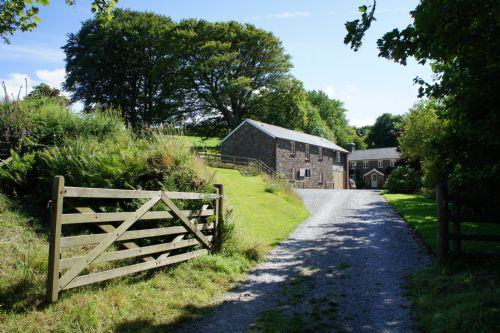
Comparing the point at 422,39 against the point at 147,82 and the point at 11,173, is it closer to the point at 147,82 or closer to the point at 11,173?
the point at 11,173

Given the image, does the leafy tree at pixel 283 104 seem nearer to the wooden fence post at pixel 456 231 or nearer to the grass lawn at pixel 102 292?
the grass lawn at pixel 102 292

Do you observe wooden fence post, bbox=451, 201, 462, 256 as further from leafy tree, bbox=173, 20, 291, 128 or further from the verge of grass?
leafy tree, bbox=173, 20, 291, 128

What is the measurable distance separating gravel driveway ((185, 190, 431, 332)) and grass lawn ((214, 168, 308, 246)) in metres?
0.68

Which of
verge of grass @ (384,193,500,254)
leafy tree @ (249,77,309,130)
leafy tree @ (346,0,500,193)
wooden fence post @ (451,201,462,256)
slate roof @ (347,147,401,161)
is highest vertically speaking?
leafy tree @ (249,77,309,130)

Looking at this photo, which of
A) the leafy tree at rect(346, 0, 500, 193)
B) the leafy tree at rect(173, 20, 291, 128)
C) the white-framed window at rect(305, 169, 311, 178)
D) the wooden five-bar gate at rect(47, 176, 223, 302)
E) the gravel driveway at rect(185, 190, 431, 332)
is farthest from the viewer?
the leafy tree at rect(173, 20, 291, 128)

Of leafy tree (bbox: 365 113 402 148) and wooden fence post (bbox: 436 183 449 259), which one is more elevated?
leafy tree (bbox: 365 113 402 148)

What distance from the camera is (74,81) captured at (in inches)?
1858

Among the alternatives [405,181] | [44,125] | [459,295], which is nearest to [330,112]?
[405,181]

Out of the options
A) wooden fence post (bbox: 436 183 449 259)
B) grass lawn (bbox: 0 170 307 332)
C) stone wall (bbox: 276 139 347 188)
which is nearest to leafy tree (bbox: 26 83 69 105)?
grass lawn (bbox: 0 170 307 332)

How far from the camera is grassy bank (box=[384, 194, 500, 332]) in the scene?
505cm

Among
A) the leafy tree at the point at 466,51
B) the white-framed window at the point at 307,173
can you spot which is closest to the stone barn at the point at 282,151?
the white-framed window at the point at 307,173

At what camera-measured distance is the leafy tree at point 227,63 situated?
4516cm

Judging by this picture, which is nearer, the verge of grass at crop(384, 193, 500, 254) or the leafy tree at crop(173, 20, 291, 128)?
the verge of grass at crop(384, 193, 500, 254)

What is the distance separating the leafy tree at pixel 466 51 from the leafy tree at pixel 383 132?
85078mm
